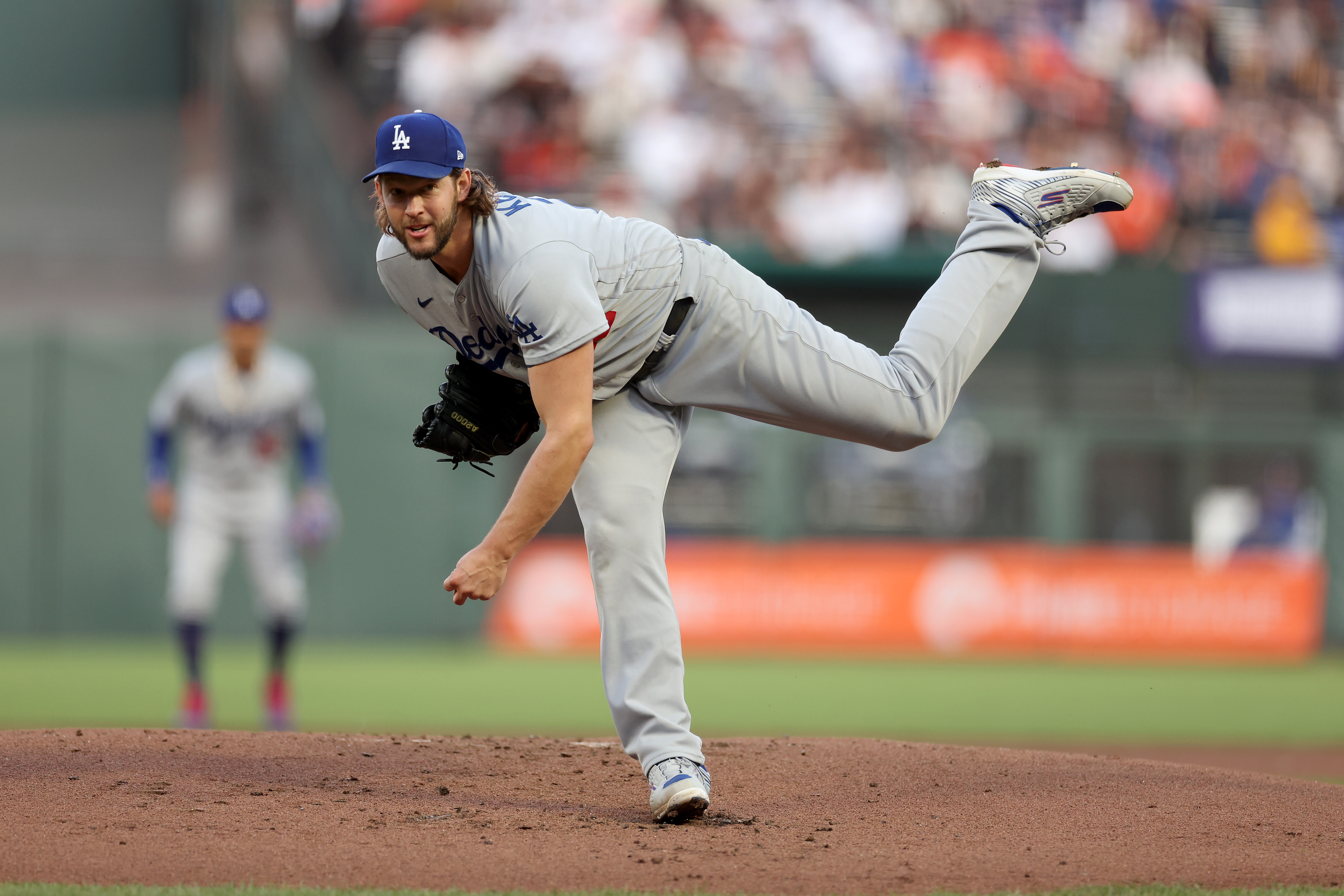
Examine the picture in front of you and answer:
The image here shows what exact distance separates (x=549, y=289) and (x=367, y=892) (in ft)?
4.78

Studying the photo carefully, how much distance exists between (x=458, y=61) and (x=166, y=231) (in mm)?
4385

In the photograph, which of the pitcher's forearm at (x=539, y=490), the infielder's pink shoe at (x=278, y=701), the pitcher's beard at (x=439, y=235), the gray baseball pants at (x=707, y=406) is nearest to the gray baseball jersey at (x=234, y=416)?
the infielder's pink shoe at (x=278, y=701)

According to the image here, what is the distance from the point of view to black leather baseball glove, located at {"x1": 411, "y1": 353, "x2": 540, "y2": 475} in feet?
13.4

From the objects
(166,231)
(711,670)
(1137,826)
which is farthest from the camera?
(166,231)

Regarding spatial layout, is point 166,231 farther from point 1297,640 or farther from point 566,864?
point 566,864

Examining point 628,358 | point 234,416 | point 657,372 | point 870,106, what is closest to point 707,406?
point 657,372

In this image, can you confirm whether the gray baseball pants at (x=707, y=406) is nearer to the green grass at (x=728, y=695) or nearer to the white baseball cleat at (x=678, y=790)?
the white baseball cleat at (x=678, y=790)

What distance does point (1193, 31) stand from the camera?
15.9 metres

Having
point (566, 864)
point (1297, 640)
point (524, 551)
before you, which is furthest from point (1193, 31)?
point (566, 864)

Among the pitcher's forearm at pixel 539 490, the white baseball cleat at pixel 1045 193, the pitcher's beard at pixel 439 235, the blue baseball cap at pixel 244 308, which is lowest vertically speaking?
the pitcher's forearm at pixel 539 490

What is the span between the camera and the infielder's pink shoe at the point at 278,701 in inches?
300

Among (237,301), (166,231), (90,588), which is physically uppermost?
(166,231)

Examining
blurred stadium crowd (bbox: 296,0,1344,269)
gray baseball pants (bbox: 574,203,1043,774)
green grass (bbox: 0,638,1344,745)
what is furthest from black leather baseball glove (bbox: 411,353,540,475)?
blurred stadium crowd (bbox: 296,0,1344,269)

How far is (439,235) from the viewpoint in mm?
3682
